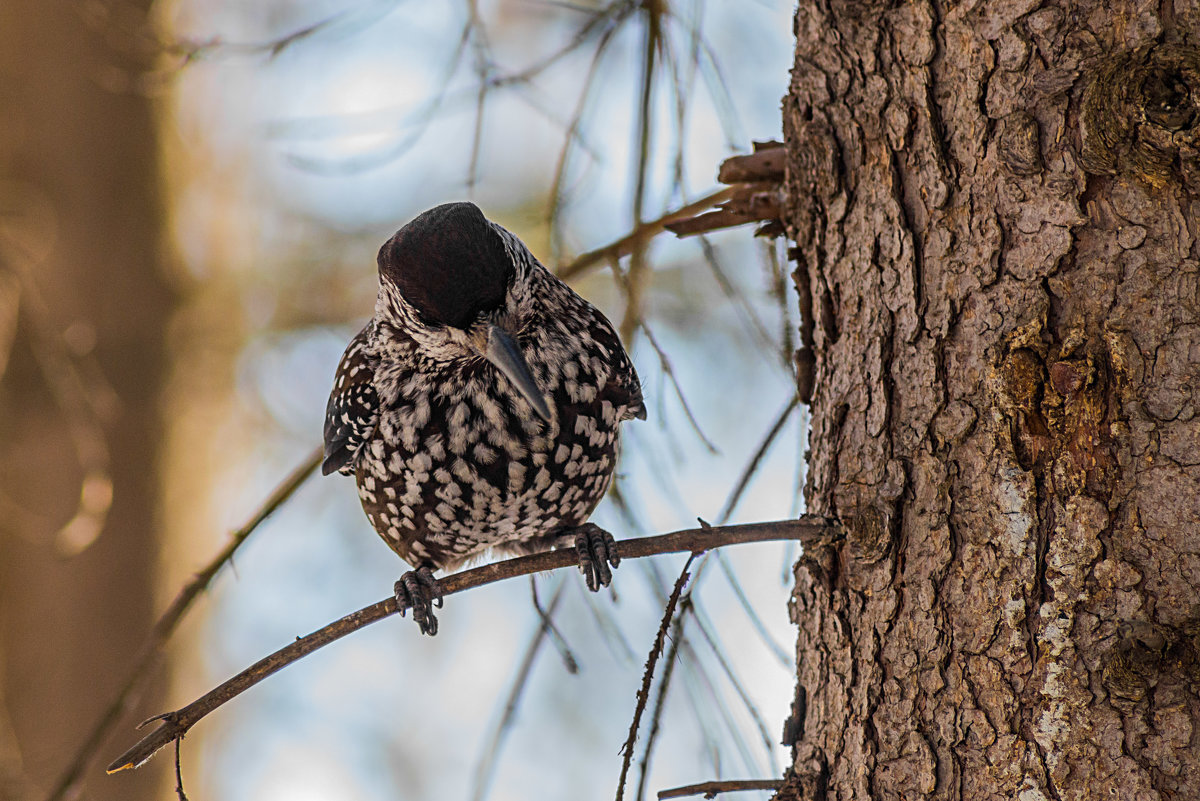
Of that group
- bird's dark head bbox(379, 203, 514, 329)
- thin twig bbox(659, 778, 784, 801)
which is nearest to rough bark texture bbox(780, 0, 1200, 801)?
thin twig bbox(659, 778, 784, 801)

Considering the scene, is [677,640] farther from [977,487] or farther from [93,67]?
[93,67]

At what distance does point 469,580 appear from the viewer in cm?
173

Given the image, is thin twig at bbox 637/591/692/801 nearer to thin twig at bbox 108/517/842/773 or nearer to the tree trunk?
thin twig at bbox 108/517/842/773

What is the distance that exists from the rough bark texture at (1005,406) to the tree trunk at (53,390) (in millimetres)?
3767

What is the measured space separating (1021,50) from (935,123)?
0.18 m

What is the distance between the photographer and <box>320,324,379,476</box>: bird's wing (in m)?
2.39

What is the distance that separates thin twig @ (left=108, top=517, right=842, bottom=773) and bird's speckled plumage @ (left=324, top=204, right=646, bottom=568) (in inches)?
21.0

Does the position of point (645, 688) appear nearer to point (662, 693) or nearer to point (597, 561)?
point (662, 693)

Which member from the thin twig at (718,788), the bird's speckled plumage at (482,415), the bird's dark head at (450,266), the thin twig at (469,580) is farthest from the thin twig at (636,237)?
the thin twig at (718,788)

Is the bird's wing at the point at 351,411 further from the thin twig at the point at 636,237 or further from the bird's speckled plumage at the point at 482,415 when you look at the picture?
the thin twig at the point at 636,237

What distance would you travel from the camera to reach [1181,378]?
4.63 feet

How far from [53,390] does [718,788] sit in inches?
155

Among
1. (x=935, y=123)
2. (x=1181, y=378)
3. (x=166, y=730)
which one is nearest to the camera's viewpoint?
(x=1181, y=378)

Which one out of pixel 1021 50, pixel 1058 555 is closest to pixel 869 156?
pixel 1021 50
